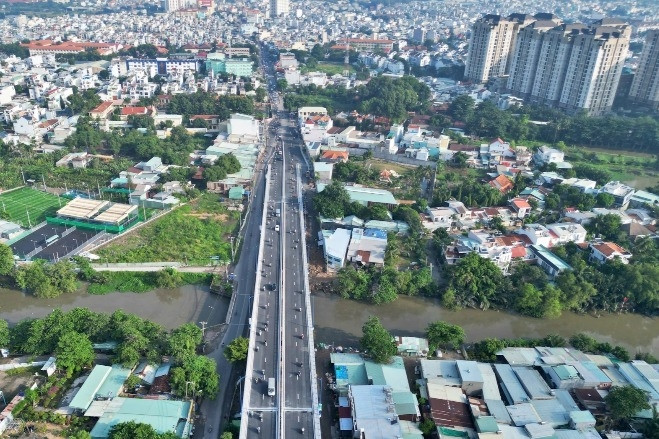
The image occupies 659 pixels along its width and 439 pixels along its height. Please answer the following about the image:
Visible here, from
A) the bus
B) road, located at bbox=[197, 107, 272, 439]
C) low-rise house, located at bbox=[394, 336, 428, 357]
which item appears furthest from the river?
the bus

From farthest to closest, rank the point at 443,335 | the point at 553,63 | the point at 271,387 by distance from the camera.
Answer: the point at 553,63 < the point at 443,335 < the point at 271,387

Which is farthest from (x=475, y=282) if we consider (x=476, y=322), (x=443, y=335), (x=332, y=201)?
(x=332, y=201)

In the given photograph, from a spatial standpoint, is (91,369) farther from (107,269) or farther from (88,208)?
(88,208)

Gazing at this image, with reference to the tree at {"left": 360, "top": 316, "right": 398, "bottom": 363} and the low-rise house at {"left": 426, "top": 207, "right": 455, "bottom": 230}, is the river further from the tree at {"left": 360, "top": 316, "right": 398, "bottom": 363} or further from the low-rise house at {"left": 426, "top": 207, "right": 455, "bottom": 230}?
the low-rise house at {"left": 426, "top": 207, "right": 455, "bottom": 230}

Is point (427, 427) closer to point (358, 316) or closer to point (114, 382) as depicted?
point (358, 316)

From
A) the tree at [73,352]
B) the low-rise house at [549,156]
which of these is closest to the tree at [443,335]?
the tree at [73,352]

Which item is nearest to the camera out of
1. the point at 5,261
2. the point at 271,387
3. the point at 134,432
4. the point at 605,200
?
the point at 134,432

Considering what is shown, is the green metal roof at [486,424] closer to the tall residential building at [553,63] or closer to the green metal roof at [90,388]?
the green metal roof at [90,388]
